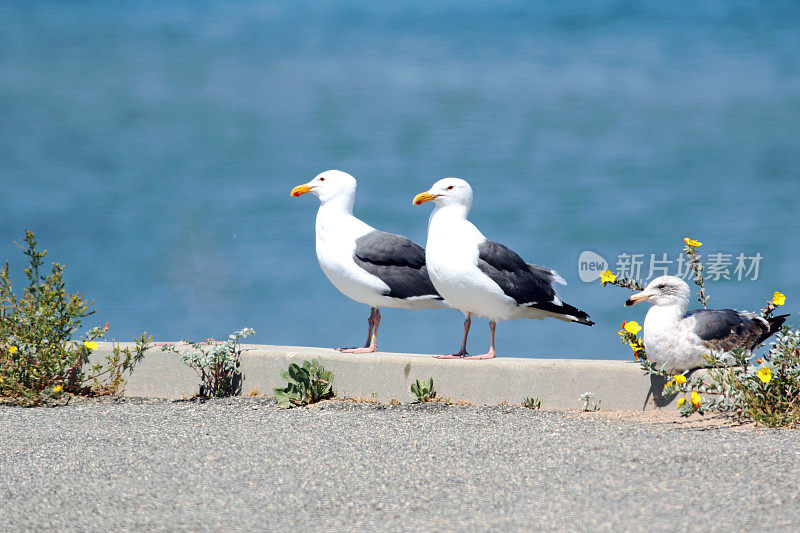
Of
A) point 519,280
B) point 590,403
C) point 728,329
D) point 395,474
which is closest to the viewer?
point 395,474

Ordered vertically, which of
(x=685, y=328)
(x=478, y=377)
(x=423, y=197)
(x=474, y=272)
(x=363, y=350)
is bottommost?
(x=478, y=377)

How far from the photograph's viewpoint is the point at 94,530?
142 inches

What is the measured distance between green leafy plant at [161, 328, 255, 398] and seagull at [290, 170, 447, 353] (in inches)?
36.8

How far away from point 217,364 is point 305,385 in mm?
883

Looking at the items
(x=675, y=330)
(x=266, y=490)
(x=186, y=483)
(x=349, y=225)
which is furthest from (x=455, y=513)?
(x=349, y=225)

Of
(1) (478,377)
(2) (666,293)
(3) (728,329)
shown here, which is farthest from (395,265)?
(3) (728,329)

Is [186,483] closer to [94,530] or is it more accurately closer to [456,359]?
[94,530]

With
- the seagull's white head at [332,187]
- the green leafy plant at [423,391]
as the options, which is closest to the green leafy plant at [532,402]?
the green leafy plant at [423,391]

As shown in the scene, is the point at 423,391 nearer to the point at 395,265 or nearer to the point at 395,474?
the point at 395,265

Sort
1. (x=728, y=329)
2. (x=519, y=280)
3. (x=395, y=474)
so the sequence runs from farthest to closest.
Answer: (x=519, y=280)
(x=728, y=329)
(x=395, y=474)

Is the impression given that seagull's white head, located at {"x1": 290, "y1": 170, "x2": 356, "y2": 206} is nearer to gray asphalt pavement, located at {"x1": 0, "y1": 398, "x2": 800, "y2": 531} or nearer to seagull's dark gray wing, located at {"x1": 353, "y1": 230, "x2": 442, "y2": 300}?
seagull's dark gray wing, located at {"x1": 353, "y1": 230, "x2": 442, "y2": 300}

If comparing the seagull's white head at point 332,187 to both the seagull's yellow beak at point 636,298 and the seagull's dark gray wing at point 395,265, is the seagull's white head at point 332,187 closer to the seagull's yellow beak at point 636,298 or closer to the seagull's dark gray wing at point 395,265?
the seagull's dark gray wing at point 395,265

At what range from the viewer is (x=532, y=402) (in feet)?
21.2

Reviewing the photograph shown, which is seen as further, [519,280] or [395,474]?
[519,280]
